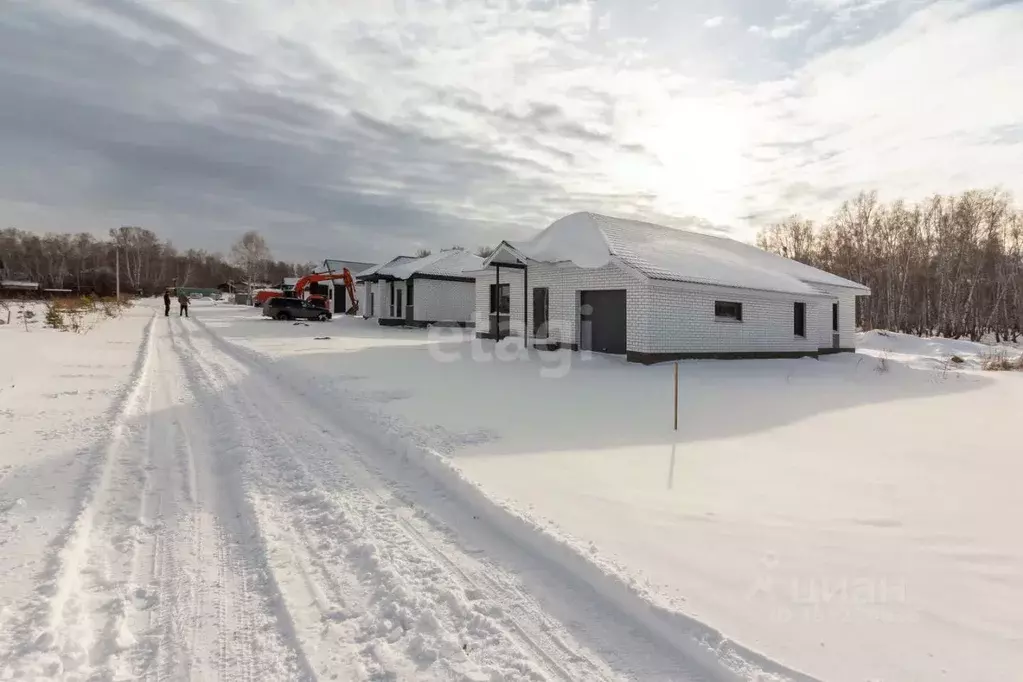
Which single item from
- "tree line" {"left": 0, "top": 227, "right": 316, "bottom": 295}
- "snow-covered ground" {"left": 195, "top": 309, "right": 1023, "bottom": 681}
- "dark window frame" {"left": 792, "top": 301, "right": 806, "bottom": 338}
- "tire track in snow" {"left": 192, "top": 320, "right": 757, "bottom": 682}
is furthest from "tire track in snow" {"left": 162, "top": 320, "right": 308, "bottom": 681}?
"tree line" {"left": 0, "top": 227, "right": 316, "bottom": 295}

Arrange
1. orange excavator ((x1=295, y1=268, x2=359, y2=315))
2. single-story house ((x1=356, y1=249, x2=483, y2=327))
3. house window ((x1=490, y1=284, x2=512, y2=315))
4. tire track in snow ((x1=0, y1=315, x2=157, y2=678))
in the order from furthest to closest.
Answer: orange excavator ((x1=295, y1=268, x2=359, y2=315)) → single-story house ((x1=356, y1=249, x2=483, y2=327)) → house window ((x1=490, y1=284, x2=512, y2=315)) → tire track in snow ((x1=0, y1=315, x2=157, y2=678))

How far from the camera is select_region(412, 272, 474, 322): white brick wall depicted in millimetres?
28984

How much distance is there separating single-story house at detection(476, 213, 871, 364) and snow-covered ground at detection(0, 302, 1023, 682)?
6.83 metres

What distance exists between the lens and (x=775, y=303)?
60.0 ft

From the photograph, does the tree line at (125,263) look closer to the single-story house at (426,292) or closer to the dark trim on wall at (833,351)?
the single-story house at (426,292)

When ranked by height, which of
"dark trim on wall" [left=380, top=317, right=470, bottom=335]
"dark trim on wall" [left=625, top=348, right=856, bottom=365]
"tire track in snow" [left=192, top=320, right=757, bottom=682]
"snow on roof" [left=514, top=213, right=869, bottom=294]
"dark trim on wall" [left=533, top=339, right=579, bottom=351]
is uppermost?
"snow on roof" [left=514, top=213, right=869, bottom=294]

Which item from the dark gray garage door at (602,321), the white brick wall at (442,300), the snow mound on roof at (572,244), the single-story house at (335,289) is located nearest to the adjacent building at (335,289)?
the single-story house at (335,289)

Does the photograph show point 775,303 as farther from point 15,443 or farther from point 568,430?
point 15,443

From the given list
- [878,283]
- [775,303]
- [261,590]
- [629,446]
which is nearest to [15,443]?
[261,590]

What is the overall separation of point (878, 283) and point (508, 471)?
44623mm

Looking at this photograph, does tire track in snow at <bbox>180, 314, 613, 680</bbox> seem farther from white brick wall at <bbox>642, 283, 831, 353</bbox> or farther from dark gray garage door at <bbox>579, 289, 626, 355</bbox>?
dark gray garage door at <bbox>579, 289, 626, 355</bbox>

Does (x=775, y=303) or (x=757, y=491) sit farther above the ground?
(x=775, y=303)

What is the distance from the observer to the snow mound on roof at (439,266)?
28.9 m

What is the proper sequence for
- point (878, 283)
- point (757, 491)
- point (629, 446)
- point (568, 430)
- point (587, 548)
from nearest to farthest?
point (587, 548) → point (757, 491) → point (629, 446) → point (568, 430) → point (878, 283)
